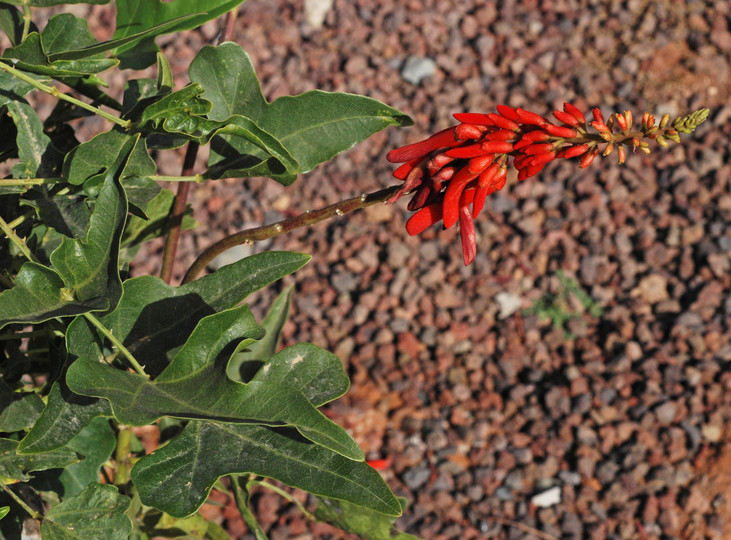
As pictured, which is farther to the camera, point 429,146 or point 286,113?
point 286,113

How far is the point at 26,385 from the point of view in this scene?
50.5 inches

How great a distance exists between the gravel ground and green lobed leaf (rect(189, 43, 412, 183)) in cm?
152

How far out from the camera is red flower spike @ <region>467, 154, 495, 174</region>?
78cm

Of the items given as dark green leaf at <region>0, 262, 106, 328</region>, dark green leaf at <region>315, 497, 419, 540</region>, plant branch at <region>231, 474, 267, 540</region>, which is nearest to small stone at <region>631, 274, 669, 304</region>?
dark green leaf at <region>315, 497, 419, 540</region>

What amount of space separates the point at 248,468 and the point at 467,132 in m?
0.44

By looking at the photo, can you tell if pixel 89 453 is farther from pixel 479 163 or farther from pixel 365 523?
pixel 479 163

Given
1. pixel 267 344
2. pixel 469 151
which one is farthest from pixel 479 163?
pixel 267 344

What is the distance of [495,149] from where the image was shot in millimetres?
776

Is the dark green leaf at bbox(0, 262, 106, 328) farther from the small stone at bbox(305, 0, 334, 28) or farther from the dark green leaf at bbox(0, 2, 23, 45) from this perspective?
the small stone at bbox(305, 0, 334, 28)

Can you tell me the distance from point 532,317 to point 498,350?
6.5 inches

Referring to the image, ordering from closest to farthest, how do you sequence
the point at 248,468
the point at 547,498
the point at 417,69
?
1. the point at 248,468
2. the point at 547,498
3. the point at 417,69

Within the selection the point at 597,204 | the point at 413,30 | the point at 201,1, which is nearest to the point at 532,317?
the point at 597,204

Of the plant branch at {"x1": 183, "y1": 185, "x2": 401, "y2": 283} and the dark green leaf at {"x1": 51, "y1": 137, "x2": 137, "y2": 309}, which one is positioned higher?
the dark green leaf at {"x1": 51, "y1": 137, "x2": 137, "y2": 309}

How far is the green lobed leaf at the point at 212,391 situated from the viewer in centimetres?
80
